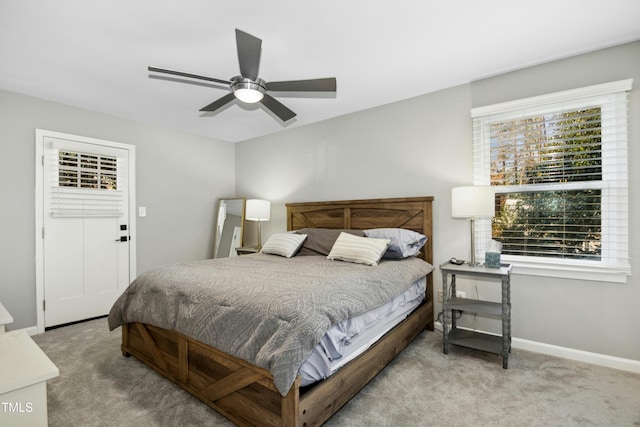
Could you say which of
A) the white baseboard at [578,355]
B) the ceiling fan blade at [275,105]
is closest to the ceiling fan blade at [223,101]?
the ceiling fan blade at [275,105]

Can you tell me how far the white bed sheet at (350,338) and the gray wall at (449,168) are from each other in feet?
3.17

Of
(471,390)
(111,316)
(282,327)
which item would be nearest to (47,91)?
(111,316)

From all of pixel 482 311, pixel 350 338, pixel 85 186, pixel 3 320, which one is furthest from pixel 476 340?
pixel 85 186

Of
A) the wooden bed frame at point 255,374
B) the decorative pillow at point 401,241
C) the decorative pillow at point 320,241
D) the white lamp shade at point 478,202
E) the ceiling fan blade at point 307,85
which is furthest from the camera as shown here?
the decorative pillow at point 320,241

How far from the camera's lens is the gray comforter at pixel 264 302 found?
1.44 meters

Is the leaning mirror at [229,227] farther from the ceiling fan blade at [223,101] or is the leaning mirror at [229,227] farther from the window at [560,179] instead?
the window at [560,179]

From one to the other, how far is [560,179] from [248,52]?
8.64 ft

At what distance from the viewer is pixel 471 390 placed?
201 cm

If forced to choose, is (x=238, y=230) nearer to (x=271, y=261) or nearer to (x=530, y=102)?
(x=271, y=261)

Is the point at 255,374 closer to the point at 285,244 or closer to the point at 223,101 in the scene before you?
the point at 285,244

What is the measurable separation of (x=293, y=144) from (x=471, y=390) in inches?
137

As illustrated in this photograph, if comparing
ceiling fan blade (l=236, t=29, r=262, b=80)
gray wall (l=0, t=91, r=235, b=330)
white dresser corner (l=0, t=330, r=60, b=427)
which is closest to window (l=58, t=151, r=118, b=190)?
gray wall (l=0, t=91, r=235, b=330)

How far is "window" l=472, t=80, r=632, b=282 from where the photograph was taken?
232cm

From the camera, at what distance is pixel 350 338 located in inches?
68.8
